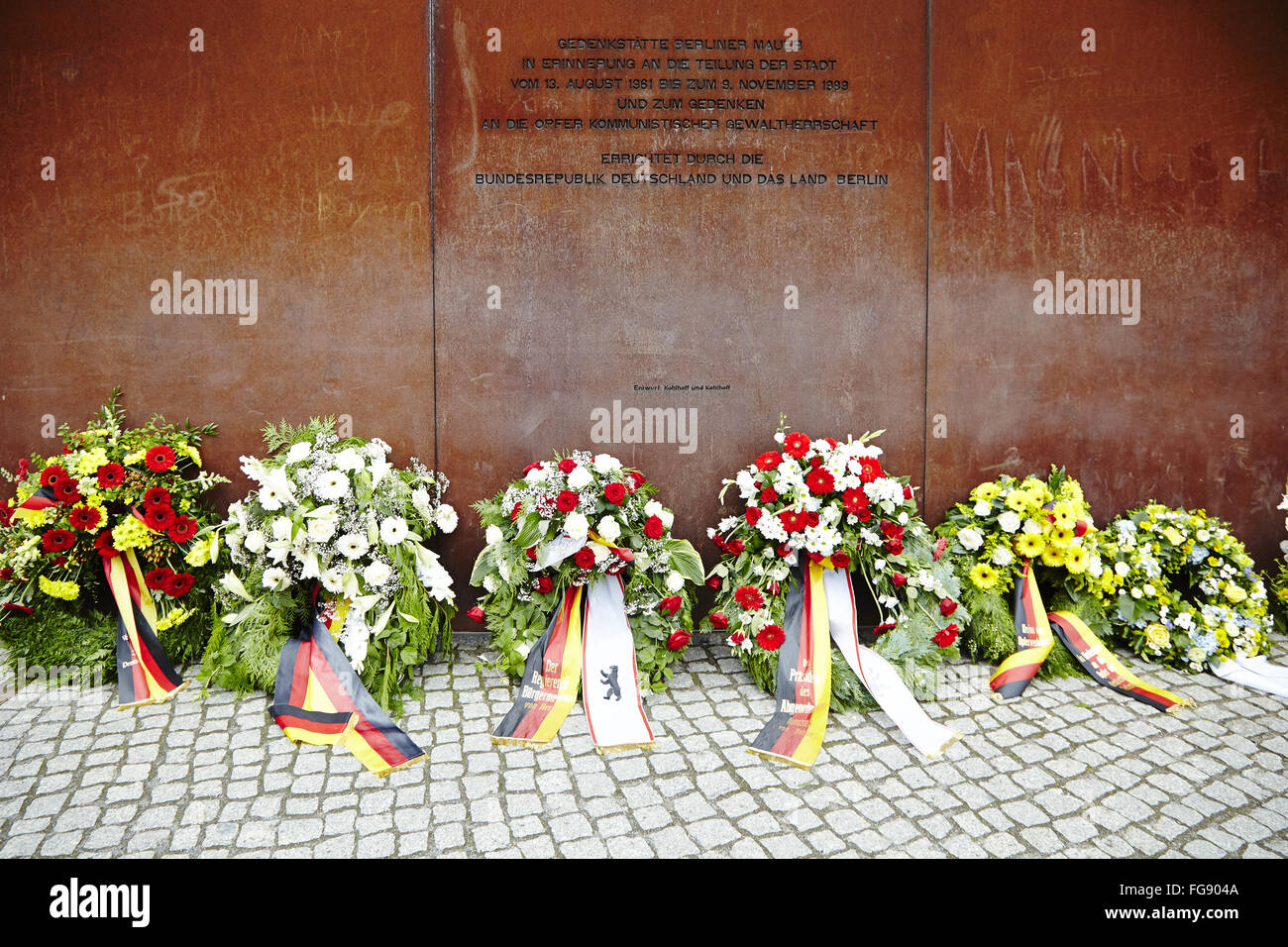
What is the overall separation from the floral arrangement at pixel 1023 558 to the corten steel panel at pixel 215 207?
137 inches

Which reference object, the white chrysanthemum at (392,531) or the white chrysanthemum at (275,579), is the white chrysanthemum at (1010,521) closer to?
the white chrysanthemum at (392,531)

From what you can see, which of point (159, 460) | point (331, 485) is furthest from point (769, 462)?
point (159, 460)

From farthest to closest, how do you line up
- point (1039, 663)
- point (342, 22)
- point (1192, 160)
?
point (1192, 160) < point (342, 22) < point (1039, 663)

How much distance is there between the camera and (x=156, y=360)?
4430 mm

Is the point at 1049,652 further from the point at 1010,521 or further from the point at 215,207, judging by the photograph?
the point at 215,207

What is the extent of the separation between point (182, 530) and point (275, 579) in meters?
0.76

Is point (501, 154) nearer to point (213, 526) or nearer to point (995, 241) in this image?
point (213, 526)

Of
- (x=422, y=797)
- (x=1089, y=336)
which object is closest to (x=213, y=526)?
(x=422, y=797)

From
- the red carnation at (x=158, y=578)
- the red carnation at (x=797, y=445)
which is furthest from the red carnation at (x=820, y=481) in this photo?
the red carnation at (x=158, y=578)

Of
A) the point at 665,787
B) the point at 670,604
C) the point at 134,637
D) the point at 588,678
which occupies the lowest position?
the point at 665,787

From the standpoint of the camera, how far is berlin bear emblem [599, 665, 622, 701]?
3.63 m

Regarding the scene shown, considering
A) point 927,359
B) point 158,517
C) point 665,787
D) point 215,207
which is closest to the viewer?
point 665,787

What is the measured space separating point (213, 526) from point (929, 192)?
468 centimetres

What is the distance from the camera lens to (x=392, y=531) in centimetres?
369
